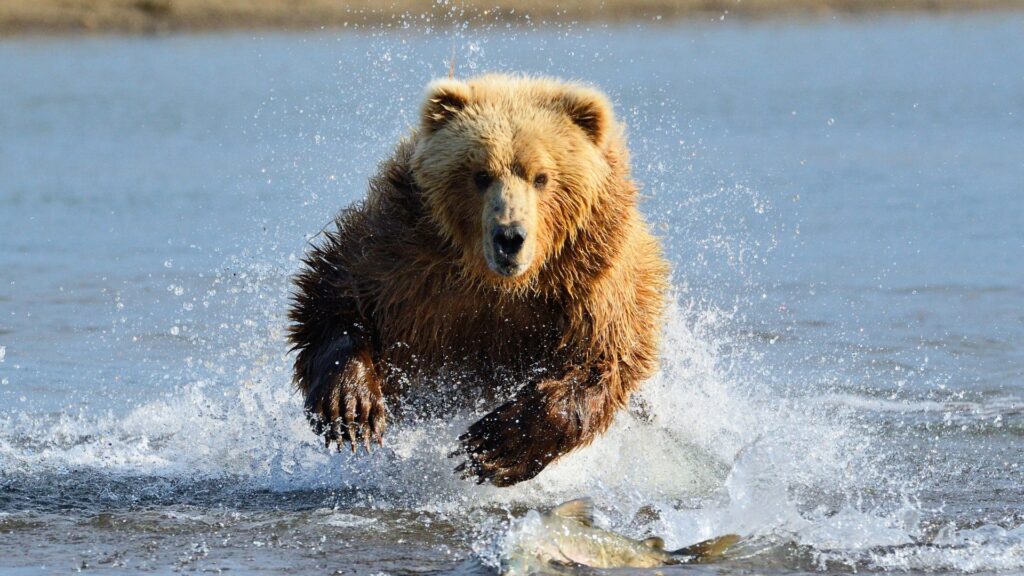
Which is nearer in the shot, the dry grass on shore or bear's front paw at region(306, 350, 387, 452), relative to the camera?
bear's front paw at region(306, 350, 387, 452)

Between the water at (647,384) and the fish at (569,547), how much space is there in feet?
0.80

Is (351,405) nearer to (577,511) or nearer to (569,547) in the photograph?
(577,511)

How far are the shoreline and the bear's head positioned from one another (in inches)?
900

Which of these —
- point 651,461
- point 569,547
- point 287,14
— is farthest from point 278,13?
point 569,547

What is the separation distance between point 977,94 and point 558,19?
1146 centimetres

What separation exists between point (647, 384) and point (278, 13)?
84.7 ft

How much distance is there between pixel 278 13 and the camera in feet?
106

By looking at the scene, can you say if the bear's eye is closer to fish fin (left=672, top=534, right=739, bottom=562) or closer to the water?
the water

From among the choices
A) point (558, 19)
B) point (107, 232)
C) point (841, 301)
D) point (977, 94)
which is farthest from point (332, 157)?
point (558, 19)

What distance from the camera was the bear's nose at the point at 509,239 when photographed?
5.98m

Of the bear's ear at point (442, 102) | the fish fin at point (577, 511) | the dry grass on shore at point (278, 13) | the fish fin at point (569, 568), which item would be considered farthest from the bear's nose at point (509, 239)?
the dry grass on shore at point (278, 13)

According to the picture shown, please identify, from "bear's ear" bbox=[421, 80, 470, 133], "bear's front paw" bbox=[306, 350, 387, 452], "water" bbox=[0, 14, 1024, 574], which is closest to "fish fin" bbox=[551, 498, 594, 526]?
"water" bbox=[0, 14, 1024, 574]

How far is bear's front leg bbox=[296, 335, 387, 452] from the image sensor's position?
6.70 meters

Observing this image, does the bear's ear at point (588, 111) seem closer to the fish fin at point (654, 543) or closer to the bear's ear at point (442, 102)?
the bear's ear at point (442, 102)
